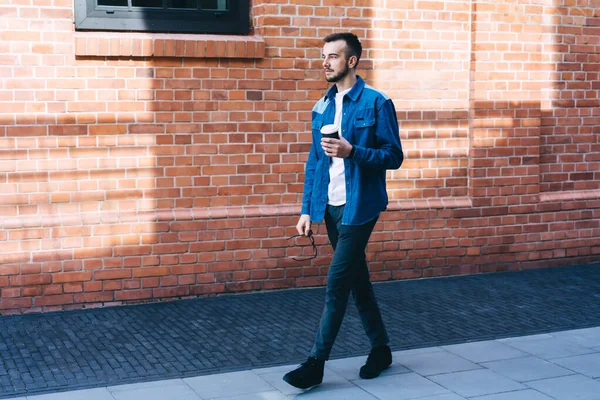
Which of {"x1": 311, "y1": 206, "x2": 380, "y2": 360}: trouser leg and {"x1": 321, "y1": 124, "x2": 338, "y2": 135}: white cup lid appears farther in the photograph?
{"x1": 311, "y1": 206, "x2": 380, "y2": 360}: trouser leg

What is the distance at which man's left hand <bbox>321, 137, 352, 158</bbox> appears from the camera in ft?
15.6

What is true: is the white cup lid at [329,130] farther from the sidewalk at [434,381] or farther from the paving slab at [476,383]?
the paving slab at [476,383]

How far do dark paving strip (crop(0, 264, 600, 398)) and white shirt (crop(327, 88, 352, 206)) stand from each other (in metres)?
1.19

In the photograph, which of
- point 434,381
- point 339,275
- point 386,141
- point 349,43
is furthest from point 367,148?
point 434,381

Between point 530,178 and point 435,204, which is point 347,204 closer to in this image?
point 435,204

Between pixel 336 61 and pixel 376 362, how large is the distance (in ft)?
5.96

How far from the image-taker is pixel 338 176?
5141mm

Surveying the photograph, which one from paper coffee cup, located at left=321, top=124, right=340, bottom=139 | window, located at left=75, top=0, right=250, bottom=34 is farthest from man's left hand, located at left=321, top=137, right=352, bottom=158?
window, located at left=75, top=0, right=250, bottom=34

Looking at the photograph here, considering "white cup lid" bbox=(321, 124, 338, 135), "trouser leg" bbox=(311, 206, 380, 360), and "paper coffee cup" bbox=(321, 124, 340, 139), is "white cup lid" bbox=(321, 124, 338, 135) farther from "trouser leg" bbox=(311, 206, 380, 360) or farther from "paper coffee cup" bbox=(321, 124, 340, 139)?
"trouser leg" bbox=(311, 206, 380, 360)

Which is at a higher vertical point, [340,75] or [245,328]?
[340,75]

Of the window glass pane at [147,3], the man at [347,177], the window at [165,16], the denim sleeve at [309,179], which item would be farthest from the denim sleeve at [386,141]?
the window glass pane at [147,3]

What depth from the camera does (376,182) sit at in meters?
5.15

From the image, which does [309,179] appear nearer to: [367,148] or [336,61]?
[367,148]

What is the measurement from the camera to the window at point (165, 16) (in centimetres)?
A: 709
